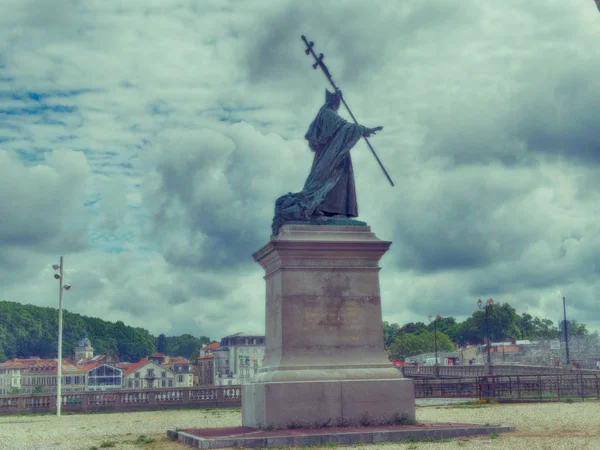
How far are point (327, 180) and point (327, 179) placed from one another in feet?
0.10

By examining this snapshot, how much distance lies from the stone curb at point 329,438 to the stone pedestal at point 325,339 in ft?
5.29

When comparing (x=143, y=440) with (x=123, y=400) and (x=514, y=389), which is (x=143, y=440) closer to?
(x=123, y=400)

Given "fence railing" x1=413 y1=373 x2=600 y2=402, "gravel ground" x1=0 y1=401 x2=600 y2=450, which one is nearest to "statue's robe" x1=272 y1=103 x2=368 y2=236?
"gravel ground" x1=0 y1=401 x2=600 y2=450

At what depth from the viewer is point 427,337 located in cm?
16200

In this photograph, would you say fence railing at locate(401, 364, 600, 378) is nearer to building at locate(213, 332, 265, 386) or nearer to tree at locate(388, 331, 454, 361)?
tree at locate(388, 331, 454, 361)

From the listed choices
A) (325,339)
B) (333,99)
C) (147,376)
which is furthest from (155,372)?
(325,339)

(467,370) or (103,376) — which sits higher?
(467,370)

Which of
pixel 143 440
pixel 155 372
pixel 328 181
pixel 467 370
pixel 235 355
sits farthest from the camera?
pixel 155 372

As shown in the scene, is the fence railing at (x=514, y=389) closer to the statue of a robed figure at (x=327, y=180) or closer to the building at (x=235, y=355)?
the statue of a robed figure at (x=327, y=180)

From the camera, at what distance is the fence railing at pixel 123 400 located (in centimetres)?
3831

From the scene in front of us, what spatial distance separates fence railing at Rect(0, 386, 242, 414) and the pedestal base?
70.1 ft

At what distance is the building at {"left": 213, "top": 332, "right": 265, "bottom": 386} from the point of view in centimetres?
16577

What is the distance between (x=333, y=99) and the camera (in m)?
22.4

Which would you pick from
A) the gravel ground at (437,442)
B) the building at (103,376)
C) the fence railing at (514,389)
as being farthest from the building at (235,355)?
the gravel ground at (437,442)
